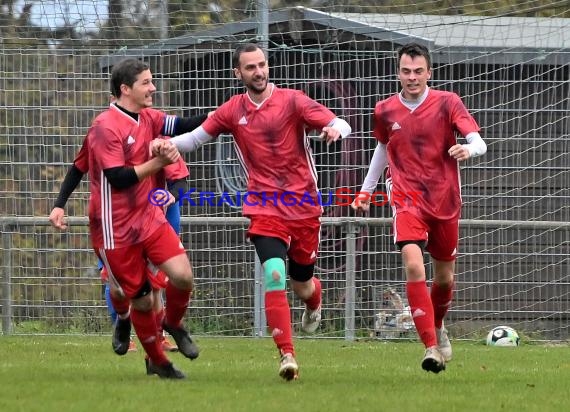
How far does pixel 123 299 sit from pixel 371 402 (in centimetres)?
240

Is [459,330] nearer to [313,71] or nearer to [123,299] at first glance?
[313,71]

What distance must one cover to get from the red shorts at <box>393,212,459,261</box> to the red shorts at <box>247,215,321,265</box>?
559 millimetres

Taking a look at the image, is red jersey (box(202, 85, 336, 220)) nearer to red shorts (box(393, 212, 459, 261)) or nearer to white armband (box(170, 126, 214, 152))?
white armband (box(170, 126, 214, 152))

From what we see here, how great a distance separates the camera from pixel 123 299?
9.33 m

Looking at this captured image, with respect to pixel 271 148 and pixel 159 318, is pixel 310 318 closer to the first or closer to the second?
pixel 159 318

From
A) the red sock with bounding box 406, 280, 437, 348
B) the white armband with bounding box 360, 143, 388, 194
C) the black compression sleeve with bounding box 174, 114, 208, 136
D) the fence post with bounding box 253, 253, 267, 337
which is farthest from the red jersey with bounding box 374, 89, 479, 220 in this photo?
the fence post with bounding box 253, 253, 267, 337

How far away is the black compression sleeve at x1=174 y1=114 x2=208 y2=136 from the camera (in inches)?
365

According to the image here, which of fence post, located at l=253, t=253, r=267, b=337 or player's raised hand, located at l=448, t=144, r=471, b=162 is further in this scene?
fence post, located at l=253, t=253, r=267, b=337

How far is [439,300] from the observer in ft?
33.4

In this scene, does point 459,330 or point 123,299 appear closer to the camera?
point 123,299

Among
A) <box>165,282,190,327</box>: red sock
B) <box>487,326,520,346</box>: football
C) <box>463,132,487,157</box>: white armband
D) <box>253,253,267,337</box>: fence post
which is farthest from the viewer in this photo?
<box>253,253,267,337</box>: fence post

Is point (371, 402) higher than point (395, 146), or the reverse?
point (395, 146)

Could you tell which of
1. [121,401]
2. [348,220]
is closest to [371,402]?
[121,401]

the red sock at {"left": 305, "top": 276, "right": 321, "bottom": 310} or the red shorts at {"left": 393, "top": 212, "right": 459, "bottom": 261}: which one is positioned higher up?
the red shorts at {"left": 393, "top": 212, "right": 459, "bottom": 261}
